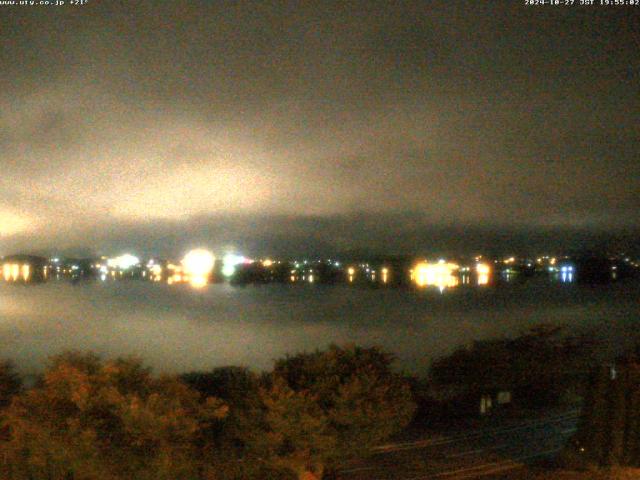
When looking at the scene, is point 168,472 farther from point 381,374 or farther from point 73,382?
point 381,374

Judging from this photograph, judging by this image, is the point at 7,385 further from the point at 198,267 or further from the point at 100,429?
the point at 198,267

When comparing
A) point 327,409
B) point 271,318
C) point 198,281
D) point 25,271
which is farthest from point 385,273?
point 327,409

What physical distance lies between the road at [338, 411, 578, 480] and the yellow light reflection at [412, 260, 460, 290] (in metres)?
66.1

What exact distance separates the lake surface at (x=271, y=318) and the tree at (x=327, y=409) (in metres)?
23.7

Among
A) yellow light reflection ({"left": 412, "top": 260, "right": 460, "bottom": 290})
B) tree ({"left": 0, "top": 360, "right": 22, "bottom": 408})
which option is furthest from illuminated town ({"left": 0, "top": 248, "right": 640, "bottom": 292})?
tree ({"left": 0, "top": 360, "right": 22, "bottom": 408})

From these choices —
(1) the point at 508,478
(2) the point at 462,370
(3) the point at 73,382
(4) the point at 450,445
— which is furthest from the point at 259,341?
(3) the point at 73,382

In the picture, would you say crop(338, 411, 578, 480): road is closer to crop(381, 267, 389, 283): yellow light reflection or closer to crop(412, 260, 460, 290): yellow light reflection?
crop(412, 260, 460, 290): yellow light reflection

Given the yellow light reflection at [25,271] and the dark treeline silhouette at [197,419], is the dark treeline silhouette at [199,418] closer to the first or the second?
the dark treeline silhouette at [197,419]

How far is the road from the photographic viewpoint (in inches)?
529

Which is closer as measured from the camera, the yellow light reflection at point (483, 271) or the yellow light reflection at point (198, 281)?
the yellow light reflection at point (198, 281)

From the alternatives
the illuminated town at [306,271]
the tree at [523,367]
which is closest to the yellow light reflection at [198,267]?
the illuminated town at [306,271]

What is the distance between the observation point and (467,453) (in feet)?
50.9

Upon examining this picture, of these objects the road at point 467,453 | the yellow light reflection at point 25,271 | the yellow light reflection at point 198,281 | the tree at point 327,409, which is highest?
the yellow light reflection at point 25,271

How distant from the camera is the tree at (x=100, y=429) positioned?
7.95 m
